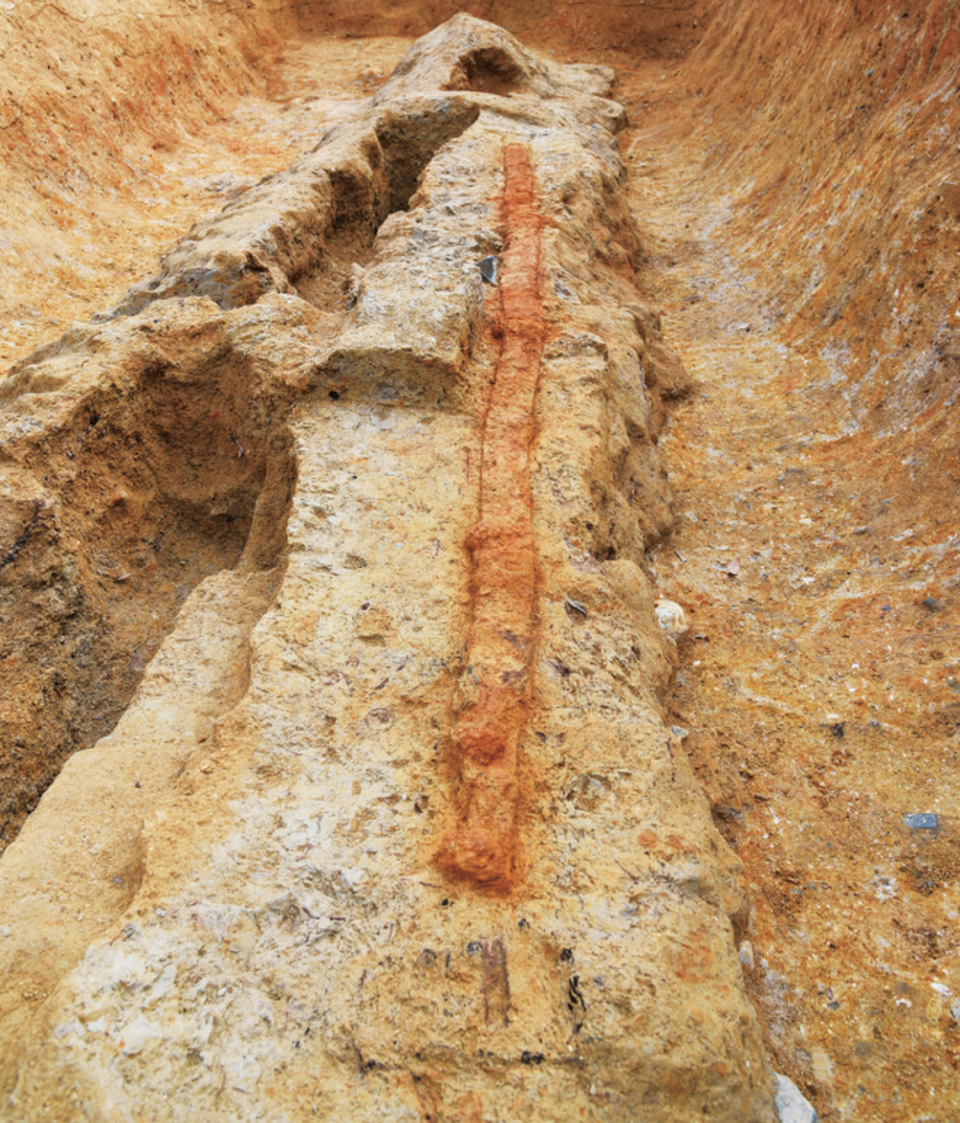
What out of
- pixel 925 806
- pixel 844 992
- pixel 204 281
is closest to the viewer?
pixel 844 992

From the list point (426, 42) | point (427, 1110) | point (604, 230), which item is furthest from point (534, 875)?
point (426, 42)

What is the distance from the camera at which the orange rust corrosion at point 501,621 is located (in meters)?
1.75

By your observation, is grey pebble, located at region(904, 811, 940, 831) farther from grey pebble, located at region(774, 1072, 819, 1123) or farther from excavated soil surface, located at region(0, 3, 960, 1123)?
grey pebble, located at region(774, 1072, 819, 1123)

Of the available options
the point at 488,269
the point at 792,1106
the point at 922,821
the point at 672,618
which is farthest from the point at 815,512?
the point at 792,1106

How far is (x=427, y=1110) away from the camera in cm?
142

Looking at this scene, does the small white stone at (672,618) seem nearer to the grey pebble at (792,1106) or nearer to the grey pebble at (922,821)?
the grey pebble at (922,821)

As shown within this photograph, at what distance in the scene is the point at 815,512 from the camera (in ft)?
11.3

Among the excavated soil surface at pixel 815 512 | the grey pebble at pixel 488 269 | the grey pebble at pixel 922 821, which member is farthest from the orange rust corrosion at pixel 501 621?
the grey pebble at pixel 922 821

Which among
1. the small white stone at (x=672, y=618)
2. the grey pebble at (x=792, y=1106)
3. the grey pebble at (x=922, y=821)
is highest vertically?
the grey pebble at (x=922, y=821)

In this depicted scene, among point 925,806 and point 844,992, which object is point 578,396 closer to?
point 925,806

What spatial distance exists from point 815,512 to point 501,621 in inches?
76.6

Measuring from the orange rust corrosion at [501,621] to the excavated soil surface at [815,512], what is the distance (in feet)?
2.73

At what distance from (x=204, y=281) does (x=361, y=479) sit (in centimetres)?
169

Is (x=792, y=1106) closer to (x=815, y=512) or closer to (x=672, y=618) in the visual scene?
(x=672, y=618)
